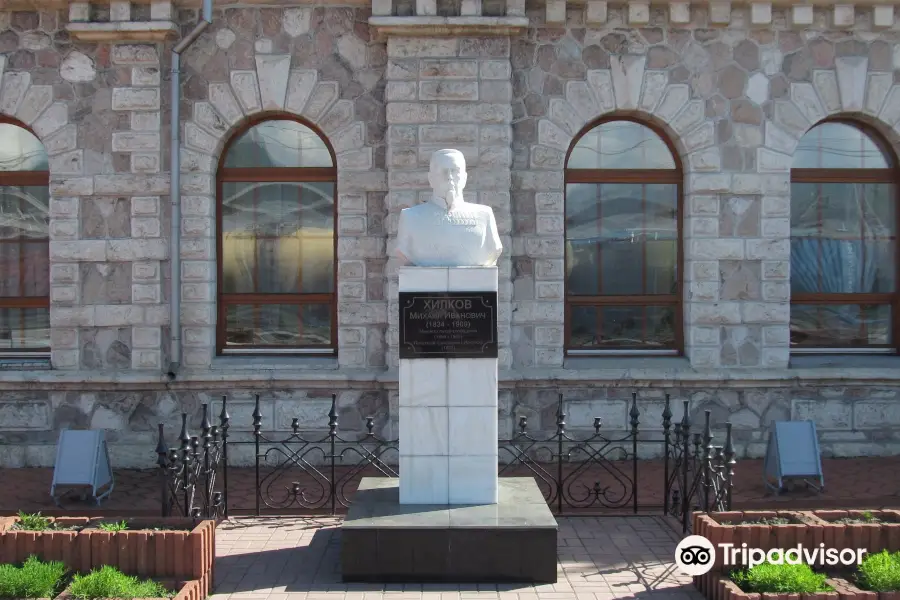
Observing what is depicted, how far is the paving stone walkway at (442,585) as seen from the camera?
589cm

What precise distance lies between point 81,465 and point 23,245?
3.34 metres

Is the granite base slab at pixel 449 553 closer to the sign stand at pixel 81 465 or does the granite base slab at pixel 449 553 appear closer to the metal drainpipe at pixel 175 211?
the sign stand at pixel 81 465

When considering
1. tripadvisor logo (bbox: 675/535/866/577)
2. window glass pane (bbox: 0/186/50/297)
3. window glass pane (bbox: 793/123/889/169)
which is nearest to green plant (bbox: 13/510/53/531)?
tripadvisor logo (bbox: 675/535/866/577)

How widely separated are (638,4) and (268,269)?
5225mm

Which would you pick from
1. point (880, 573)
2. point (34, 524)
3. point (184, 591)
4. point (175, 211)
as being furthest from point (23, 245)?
point (880, 573)

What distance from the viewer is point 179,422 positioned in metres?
10.1

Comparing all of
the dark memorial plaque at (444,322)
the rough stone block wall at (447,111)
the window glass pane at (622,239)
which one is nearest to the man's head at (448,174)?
the dark memorial plaque at (444,322)

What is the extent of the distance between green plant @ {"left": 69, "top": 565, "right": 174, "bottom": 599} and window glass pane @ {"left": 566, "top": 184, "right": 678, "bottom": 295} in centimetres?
642

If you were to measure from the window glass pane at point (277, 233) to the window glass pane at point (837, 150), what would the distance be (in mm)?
5682

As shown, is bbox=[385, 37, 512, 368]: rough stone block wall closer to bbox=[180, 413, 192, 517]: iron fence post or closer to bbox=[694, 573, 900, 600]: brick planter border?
bbox=[180, 413, 192, 517]: iron fence post

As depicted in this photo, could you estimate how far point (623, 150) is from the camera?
10.6 metres

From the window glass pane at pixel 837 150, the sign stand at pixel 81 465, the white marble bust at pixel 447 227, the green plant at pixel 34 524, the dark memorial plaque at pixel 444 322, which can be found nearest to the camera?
the green plant at pixel 34 524

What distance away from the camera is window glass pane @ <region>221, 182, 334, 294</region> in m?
10.5

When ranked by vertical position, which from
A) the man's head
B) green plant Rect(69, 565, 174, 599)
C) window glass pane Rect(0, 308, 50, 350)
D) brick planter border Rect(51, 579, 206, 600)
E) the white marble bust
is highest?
the man's head
